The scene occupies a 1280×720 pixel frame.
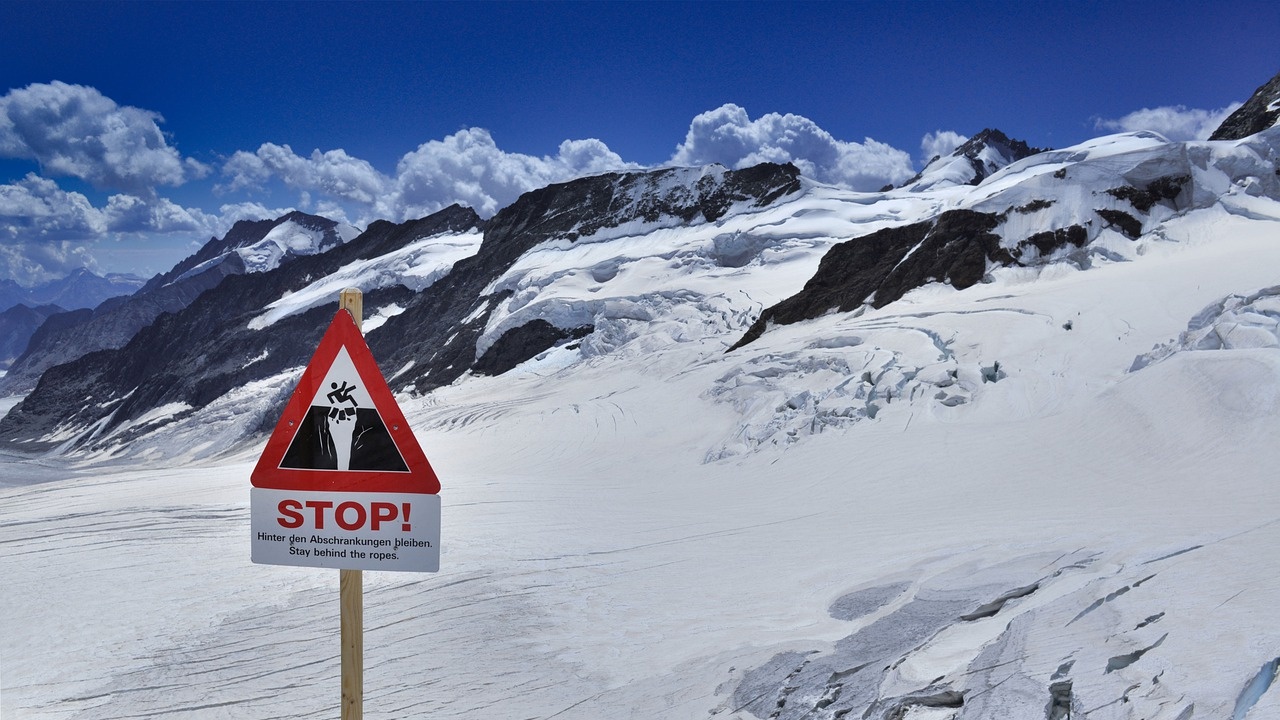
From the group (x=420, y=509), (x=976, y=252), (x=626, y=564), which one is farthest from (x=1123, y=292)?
(x=420, y=509)

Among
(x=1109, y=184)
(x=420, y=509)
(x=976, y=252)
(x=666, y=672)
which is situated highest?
(x=1109, y=184)

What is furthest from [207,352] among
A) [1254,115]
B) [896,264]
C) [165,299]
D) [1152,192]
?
[165,299]

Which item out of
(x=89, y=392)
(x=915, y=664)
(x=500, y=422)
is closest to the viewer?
(x=915, y=664)

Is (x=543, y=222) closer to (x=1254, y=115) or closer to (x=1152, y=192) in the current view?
(x=1254, y=115)

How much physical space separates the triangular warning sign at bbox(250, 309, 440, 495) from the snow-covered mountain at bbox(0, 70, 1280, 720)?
8.24ft

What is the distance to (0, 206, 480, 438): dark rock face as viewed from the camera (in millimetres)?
75562

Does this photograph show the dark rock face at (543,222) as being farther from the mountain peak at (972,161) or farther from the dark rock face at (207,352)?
the mountain peak at (972,161)

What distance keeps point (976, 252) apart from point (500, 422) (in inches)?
564

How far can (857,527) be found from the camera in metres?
8.26

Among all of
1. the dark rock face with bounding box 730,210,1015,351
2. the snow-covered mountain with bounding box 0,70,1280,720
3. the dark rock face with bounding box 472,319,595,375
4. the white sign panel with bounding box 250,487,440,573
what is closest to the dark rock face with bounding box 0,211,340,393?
the dark rock face with bounding box 472,319,595,375

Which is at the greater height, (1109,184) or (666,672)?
(1109,184)

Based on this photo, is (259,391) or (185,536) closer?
(185,536)

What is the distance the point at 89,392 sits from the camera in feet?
318

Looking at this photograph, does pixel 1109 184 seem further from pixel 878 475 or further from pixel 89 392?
pixel 89 392
